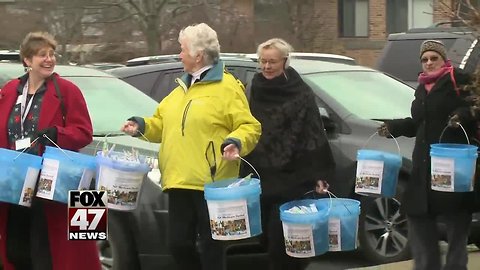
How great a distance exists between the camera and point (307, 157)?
239 inches

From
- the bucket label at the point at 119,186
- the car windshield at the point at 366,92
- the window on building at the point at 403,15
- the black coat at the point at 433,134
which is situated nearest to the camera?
the bucket label at the point at 119,186

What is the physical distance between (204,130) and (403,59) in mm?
7943

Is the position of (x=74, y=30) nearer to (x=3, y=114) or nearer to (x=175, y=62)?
(x=175, y=62)

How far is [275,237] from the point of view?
20.0 ft

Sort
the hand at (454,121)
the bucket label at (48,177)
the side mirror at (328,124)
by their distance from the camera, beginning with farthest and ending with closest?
the side mirror at (328,124) < the hand at (454,121) < the bucket label at (48,177)

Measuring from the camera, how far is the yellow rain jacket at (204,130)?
5.73 metres

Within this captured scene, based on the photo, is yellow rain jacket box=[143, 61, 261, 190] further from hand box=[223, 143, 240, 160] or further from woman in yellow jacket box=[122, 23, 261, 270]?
hand box=[223, 143, 240, 160]

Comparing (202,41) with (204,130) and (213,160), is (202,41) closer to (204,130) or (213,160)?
(204,130)

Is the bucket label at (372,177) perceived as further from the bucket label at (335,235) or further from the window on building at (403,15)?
the window on building at (403,15)

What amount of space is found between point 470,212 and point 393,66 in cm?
737

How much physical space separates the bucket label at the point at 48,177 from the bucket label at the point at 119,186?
0.92ft

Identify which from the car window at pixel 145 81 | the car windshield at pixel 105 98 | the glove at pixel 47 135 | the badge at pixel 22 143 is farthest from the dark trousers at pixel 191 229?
the car window at pixel 145 81

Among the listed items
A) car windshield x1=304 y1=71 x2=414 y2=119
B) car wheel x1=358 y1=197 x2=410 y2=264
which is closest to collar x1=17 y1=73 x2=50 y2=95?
car wheel x1=358 y1=197 x2=410 y2=264

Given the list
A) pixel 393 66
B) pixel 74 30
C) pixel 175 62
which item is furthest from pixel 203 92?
pixel 74 30
